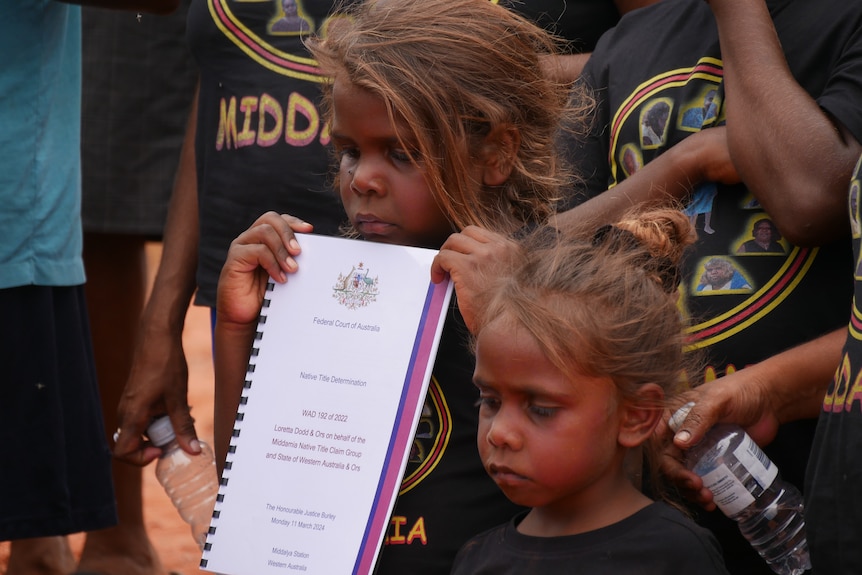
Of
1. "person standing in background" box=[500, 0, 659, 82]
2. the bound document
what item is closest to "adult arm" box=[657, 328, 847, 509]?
the bound document

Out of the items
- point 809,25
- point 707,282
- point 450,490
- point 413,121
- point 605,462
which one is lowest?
point 450,490

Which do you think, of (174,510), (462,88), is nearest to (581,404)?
(462,88)

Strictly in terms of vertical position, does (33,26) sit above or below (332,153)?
above

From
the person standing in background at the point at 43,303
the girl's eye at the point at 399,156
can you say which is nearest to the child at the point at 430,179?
the girl's eye at the point at 399,156

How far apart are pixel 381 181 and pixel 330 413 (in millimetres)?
446

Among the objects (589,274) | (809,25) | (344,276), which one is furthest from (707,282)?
(344,276)

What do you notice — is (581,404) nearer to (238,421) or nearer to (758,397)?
(758,397)

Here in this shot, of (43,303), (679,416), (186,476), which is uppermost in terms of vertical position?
(679,416)

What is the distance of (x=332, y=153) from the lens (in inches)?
111

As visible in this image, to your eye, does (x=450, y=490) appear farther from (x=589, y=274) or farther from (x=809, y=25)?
(x=809, y=25)

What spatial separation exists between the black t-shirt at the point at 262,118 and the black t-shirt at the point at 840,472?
1.26 meters

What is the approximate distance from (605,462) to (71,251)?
70.6 inches

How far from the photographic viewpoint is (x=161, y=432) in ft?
9.48

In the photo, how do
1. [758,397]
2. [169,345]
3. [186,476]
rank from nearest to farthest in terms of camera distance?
[758,397]
[186,476]
[169,345]
